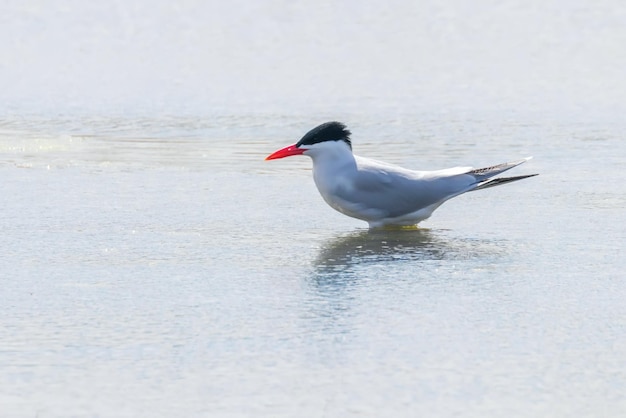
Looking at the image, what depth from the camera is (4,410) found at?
3801 millimetres

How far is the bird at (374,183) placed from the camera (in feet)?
22.7

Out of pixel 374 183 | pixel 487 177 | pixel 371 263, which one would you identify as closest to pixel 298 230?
pixel 374 183

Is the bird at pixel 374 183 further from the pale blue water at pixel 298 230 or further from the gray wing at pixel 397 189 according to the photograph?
the pale blue water at pixel 298 230

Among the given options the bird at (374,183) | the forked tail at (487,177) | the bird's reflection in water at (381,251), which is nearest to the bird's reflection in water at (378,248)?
the bird's reflection in water at (381,251)

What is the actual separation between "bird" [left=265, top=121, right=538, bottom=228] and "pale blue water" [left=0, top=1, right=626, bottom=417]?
155 mm

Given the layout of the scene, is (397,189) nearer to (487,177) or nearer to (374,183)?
(374,183)

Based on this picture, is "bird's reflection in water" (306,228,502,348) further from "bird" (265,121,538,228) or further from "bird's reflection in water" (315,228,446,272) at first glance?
"bird" (265,121,538,228)

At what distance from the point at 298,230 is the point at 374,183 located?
20.6 inches

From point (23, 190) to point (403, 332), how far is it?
3.96 m

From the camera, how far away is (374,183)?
7.01 meters

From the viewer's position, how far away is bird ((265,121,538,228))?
6918mm

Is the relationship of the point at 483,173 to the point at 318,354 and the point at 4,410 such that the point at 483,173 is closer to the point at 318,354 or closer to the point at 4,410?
the point at 318,354

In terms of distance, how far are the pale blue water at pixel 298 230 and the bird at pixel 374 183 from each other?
155 millimetres

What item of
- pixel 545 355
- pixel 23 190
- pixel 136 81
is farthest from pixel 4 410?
pixel 136 81
